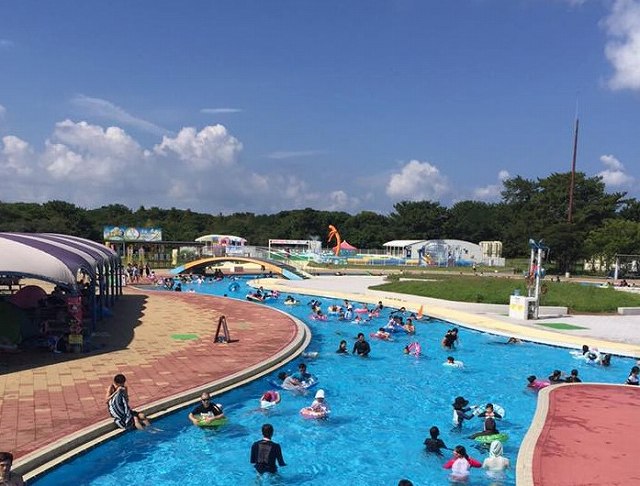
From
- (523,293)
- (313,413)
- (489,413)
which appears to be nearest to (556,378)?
(489,413)

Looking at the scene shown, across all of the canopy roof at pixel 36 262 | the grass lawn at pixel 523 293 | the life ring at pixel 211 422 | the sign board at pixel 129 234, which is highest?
the sign board at pixel 129 234

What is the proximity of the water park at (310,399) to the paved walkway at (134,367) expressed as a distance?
50mm

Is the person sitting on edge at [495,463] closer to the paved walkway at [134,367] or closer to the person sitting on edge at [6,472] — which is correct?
the paved walkway at [134,367]

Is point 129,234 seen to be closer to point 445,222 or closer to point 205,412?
point 205,412

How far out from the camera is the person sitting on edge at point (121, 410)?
998cm

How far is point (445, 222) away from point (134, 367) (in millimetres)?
96525

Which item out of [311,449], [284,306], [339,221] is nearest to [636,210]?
[339,221]

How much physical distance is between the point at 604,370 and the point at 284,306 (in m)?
18.5

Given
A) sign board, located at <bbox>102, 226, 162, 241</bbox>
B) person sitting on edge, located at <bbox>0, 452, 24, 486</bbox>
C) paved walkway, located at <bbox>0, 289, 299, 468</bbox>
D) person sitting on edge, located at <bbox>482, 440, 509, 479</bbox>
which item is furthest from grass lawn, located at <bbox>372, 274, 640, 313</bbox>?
sign board, located at <bbox>102, 226, 162, 241</bbox>

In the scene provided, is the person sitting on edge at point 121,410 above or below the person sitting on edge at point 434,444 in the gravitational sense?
above

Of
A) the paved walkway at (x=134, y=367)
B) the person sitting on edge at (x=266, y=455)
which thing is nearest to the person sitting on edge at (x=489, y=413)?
the person sitting on edge at (x=266, y=455)

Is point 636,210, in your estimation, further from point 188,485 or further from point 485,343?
point 188,485

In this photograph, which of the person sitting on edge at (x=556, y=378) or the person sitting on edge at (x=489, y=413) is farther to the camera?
the person sitting on edge at (x=556, y=378)

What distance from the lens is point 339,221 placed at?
117062 mm
